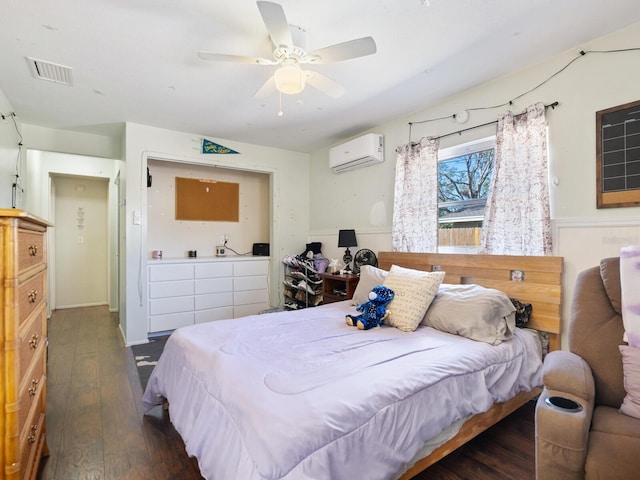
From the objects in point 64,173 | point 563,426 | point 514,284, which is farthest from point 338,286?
point 64,173

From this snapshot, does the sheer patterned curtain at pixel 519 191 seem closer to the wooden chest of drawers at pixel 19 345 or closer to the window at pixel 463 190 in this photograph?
the window at pixel 463 190

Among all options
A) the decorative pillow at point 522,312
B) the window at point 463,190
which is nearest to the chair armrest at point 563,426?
the decorative pillow at point 522,312

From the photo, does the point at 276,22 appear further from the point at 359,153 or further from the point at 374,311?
the point at 359,153

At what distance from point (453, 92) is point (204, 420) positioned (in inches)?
120

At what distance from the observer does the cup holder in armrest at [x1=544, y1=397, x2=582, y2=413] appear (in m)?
1.14

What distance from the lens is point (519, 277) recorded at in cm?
235

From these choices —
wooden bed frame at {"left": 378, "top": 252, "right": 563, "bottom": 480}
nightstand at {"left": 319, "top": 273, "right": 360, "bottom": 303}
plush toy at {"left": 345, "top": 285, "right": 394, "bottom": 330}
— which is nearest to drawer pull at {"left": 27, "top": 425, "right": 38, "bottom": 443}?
plush toy at {"left": 345, "top": 285, "right": 394, "bottom": 330}

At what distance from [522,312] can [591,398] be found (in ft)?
3.57

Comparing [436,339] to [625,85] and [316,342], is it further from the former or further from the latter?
[625,85]

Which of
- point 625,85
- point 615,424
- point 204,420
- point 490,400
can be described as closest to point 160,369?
point 204,420

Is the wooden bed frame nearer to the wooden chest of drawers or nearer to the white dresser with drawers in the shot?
the wooden chest of drawers

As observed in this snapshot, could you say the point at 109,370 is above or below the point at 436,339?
below

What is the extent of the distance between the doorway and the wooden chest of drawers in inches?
183

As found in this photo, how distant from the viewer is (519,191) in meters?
2.40
